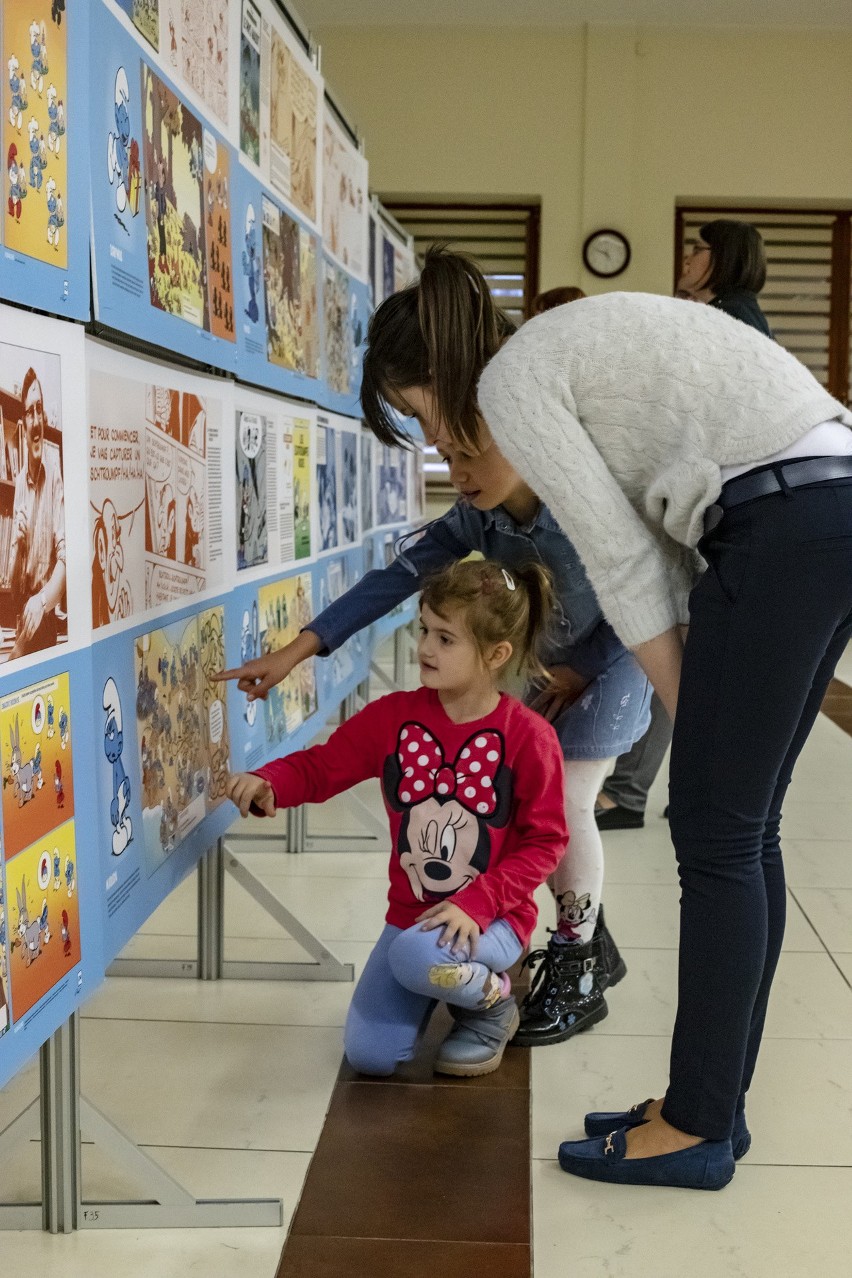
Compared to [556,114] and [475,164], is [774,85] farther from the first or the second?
[475,164]

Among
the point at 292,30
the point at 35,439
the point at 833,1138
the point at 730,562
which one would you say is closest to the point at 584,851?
the point at 833,1138

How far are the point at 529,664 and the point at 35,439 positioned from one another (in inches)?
40.0

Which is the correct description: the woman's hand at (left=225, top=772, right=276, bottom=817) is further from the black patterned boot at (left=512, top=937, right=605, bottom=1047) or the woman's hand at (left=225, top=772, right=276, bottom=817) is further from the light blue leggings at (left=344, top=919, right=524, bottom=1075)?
the black patterned boot at (left=512, top=937, right=605, bottom=1047)

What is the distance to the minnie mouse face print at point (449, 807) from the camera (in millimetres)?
1960

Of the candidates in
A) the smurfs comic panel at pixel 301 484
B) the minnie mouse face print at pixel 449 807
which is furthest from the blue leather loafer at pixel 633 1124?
the smurfs comic panel at pixel 301 484

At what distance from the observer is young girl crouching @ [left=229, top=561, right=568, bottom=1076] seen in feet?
6.24

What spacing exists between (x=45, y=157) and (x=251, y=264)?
901mm

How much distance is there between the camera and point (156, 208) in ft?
5.11

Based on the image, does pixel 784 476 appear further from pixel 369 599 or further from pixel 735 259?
pixel 735 259

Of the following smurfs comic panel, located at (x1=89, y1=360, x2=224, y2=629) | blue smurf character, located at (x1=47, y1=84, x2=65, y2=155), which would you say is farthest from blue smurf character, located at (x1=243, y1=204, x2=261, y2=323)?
blue smurf character, located at (x1=47, y1=84, x2=65, y2=155)

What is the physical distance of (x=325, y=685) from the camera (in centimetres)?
288

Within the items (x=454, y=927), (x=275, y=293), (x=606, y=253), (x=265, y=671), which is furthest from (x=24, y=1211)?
(x=606, y=253)

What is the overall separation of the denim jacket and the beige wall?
5757 mm

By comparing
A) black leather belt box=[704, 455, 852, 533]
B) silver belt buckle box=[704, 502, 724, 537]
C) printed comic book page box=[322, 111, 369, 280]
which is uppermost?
printed comic book page box=[322, 111, 369, 280]
